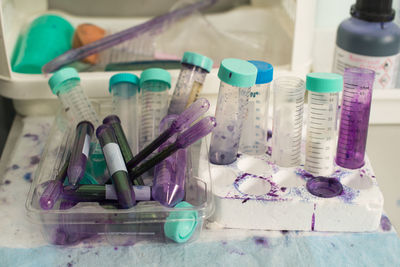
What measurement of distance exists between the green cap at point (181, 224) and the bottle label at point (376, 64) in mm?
337

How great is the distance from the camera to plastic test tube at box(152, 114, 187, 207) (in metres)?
0.57

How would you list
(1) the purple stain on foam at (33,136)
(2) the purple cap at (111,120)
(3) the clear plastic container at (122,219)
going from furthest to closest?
(1) the purple stain on foam at (33,136), (2) the purple cap at (111,120), (3) the clear plastic container at (122,219)

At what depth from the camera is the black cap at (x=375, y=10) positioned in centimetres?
71

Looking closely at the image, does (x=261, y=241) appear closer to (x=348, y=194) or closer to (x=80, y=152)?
(x=348, y=194)

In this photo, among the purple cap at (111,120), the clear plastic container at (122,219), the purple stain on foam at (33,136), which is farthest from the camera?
the purple stain on foam at (33,136)

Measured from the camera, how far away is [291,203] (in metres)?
0.58

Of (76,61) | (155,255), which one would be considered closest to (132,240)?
(155,255)

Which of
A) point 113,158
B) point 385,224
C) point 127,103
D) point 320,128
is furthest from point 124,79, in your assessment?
point 385,224

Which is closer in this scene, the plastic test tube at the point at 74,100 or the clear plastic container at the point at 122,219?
the clear plastic container at the point at 122,219

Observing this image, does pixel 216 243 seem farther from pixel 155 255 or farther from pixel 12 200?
pixel 12 200

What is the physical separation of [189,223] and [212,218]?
0.15 ft

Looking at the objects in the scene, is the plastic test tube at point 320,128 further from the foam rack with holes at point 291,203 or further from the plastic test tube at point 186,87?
the plastic test tube at point 186,87

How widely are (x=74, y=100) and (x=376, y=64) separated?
417 millimetres

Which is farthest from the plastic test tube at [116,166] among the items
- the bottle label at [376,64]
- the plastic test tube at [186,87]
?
the bottle label at [376,64]
